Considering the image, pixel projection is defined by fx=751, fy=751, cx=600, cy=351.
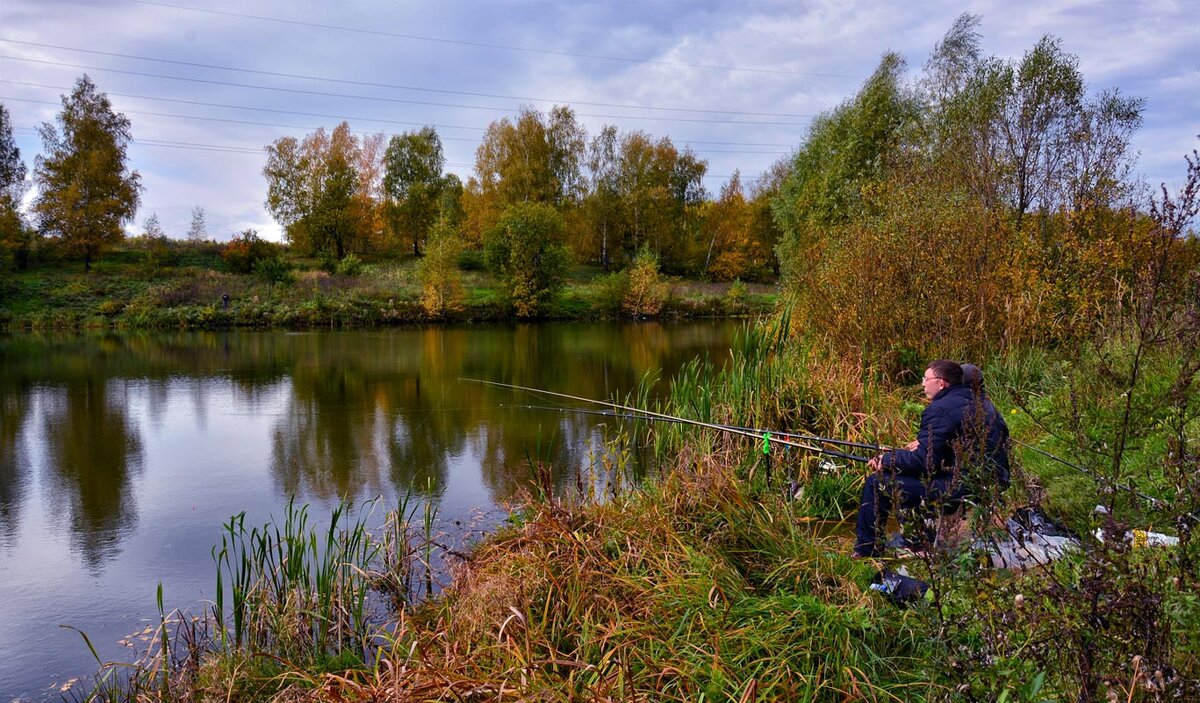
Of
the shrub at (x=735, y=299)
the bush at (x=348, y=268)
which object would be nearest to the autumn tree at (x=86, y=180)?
the bush at (x=348, y=268)

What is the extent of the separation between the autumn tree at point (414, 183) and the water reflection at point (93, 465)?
34.2 m

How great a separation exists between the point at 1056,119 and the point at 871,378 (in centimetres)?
1208

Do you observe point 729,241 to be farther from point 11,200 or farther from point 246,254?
point 11,200

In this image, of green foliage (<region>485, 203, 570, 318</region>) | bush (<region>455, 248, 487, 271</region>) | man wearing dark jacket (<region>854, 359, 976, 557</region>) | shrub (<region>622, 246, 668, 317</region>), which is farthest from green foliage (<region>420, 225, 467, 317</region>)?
man wearing dark jacket (<region>854, 359, 976, 557</region>)

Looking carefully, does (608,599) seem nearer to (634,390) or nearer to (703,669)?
(703,669)

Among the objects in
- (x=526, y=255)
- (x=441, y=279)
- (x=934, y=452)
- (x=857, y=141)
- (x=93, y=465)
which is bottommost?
(x=93, y=465)

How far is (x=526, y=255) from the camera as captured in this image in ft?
121

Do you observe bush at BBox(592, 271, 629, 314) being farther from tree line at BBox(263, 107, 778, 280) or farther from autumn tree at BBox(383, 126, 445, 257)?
autumn tree at BBox(383, 126, 445, 257)

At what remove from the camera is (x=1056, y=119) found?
16.9m

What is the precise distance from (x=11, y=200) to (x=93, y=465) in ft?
123

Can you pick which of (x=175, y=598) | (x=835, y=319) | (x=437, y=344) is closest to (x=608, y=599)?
(x=175, y=598)

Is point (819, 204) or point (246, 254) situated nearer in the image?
point (819, 204)

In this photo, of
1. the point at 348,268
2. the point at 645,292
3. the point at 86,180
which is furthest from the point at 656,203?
the point at 86,180

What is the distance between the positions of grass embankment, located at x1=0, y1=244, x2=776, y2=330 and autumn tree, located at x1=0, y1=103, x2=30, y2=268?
3.96 feet
